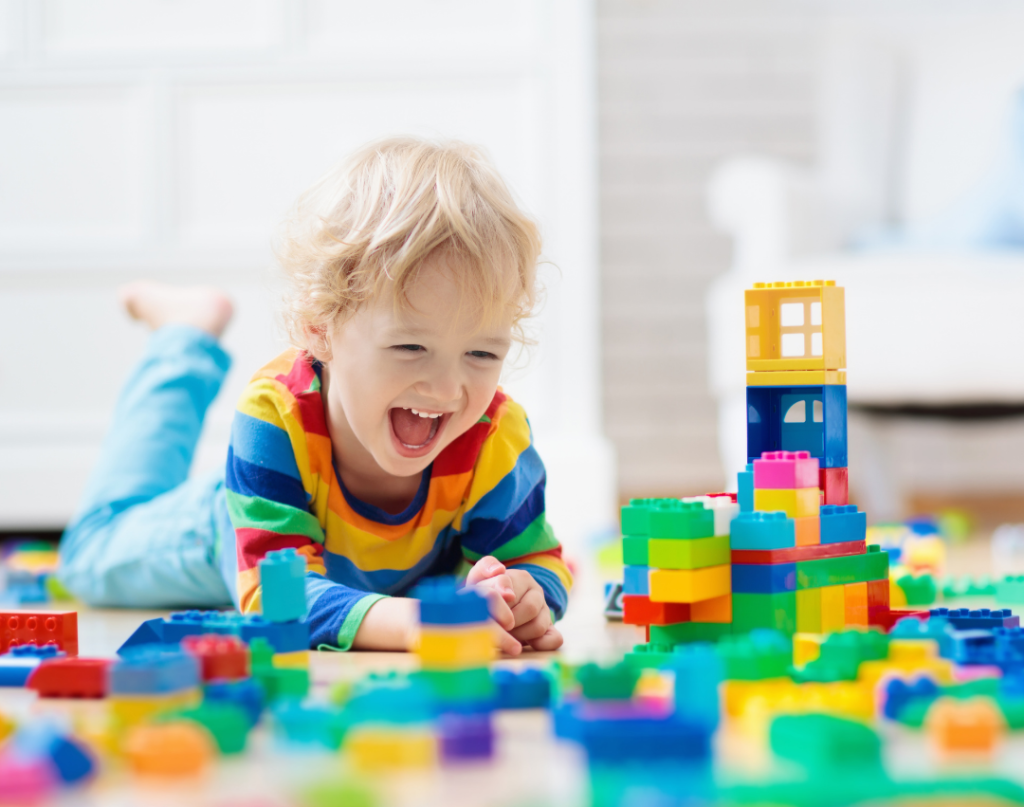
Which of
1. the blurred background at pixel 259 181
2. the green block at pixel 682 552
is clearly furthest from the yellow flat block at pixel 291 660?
the blurred background at pixel 259 181

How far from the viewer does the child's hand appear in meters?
0.86

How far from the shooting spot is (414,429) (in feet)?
3.16

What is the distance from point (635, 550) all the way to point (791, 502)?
0.12m

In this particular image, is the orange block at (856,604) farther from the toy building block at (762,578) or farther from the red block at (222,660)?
the red block at (222,660)

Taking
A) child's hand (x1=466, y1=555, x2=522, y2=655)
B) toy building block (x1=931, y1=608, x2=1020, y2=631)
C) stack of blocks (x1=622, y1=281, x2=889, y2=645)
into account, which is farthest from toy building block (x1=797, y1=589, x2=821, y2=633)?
child's hand (x1=466, y1=555, x2=522, y2=655)

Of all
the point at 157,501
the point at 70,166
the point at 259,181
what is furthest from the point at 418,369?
the point at 70,166

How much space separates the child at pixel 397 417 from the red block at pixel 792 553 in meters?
0.19

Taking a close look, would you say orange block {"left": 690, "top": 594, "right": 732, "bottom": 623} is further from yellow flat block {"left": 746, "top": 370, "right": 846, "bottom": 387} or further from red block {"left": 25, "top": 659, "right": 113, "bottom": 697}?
red block {"left": 25, "top": 659, "right": 113, "bottom": 697}

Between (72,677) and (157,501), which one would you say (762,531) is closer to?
(72,677)

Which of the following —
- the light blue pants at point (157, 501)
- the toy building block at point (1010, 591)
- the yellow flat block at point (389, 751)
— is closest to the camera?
the yellow flat block at point (389, 751)

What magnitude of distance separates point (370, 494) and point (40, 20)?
151cm

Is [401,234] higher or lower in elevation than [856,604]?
higher

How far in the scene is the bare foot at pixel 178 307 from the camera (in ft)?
4.98

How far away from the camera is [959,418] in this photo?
2053 millimetres
